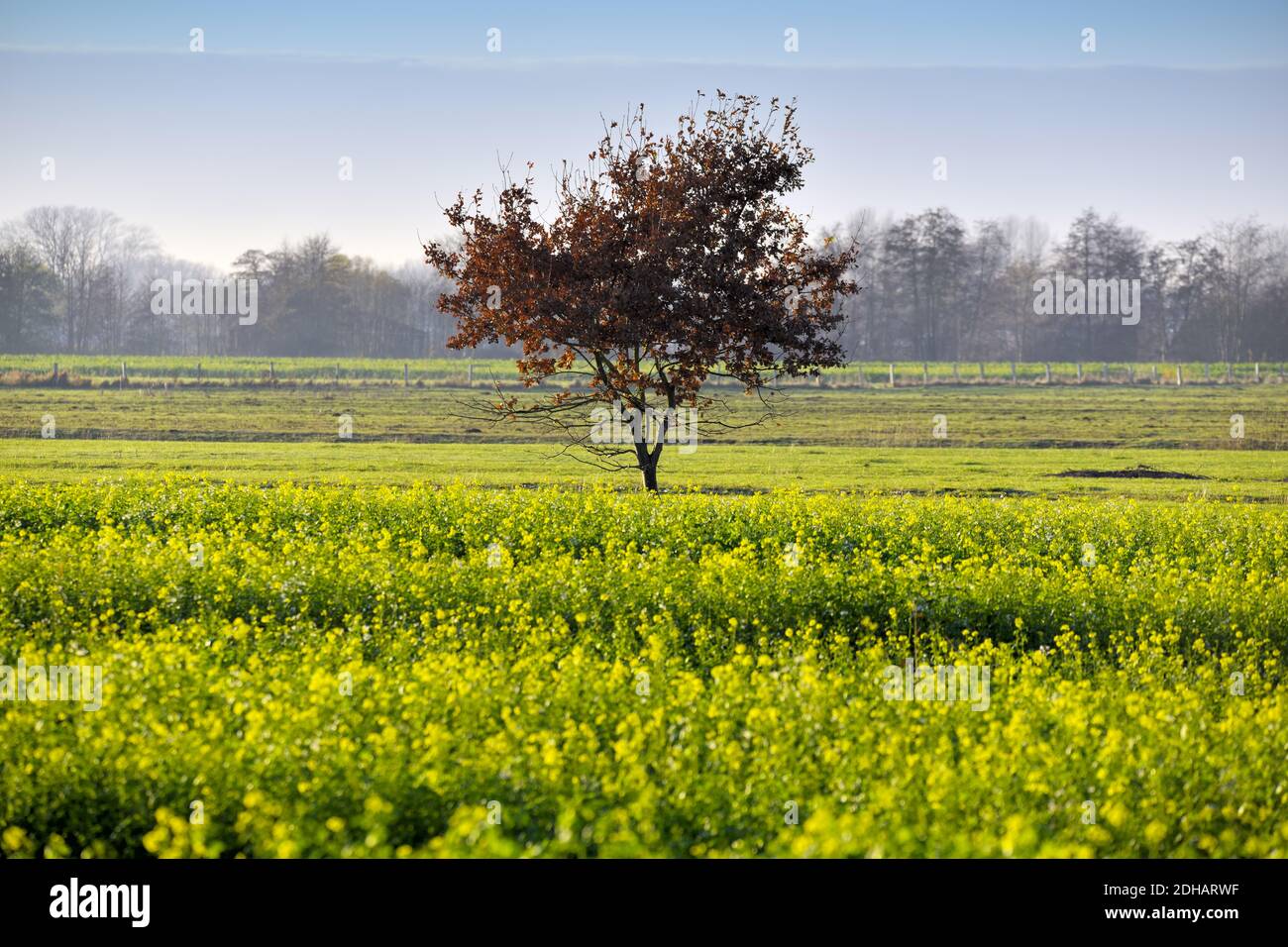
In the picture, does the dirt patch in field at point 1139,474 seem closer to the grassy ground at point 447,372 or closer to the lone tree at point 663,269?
the lone tree at point 663,269

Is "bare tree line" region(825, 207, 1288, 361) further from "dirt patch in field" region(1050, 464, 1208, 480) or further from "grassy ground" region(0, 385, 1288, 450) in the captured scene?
"dirt patch in field" region(1050, 464, 1208, 480)

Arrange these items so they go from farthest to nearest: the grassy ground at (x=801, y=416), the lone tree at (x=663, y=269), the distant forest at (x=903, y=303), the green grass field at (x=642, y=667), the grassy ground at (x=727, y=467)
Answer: the distant forest at (x=903, y=303) < the grassy ground at (x=801, y=416) < the grassy ground at (x=727, y=467) < the lone tree at (x=663, y=269) < the green grass field at (x=642, y=667)

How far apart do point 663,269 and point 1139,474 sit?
14.5 metres

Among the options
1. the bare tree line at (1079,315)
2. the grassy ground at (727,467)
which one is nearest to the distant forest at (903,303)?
the bare tree line at (1079,315)

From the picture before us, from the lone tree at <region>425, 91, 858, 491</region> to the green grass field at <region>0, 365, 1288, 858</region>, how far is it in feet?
Result: 7.22

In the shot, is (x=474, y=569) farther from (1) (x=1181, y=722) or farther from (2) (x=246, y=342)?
(2) (x=246, y=342)

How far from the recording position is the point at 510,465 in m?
26.0

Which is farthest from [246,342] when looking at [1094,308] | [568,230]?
[568,230]

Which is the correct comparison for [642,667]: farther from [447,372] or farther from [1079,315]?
[1079,315]

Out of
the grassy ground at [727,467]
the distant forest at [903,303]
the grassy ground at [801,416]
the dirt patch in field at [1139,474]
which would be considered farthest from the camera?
the distant forest at [903,303]

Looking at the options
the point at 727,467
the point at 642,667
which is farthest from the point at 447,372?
the point at 642,667

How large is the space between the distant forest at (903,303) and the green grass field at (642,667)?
6015 centimetres

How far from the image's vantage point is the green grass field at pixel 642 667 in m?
5.89

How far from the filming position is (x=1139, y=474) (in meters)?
24.9
